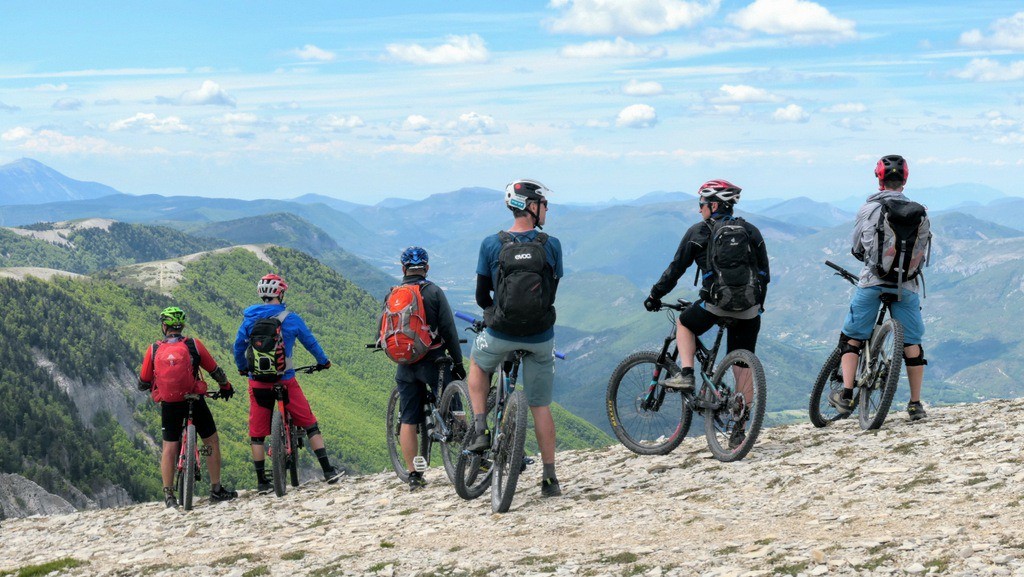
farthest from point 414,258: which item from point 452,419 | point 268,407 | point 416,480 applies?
point 268,407

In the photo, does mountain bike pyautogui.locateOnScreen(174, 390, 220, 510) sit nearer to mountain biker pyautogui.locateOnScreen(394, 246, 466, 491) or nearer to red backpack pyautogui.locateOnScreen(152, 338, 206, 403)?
red backpack pyautogui.locateOnScreen(152, 338, 206, 403)

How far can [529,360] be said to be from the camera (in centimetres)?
1030

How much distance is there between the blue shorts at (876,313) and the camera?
1182cm

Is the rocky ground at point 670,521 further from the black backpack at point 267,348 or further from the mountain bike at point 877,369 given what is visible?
the black backpack at point 267,348

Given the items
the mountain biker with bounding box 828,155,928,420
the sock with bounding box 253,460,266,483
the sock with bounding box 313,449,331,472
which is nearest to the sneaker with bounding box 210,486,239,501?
the sock with bounding box 253,460,266,483

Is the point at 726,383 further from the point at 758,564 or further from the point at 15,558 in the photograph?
the point at 15,558

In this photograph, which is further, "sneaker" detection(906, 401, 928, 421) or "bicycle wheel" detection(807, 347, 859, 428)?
"sneaker" detection(906, 401, 928, 421)

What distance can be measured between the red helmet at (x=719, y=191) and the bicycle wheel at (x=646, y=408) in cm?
229

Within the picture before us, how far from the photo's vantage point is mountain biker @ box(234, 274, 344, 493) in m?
13.4

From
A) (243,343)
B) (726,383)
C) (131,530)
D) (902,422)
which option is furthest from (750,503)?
(131,530)

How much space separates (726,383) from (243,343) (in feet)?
23.8

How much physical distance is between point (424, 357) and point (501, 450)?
2.42 m

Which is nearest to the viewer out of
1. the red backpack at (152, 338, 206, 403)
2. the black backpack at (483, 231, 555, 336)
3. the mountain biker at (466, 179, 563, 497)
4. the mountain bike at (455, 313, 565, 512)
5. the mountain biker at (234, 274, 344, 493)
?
the black backpack at (483, 231, 555, 336)

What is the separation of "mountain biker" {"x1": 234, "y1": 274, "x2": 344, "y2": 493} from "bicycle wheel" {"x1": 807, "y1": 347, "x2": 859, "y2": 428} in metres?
7.32
